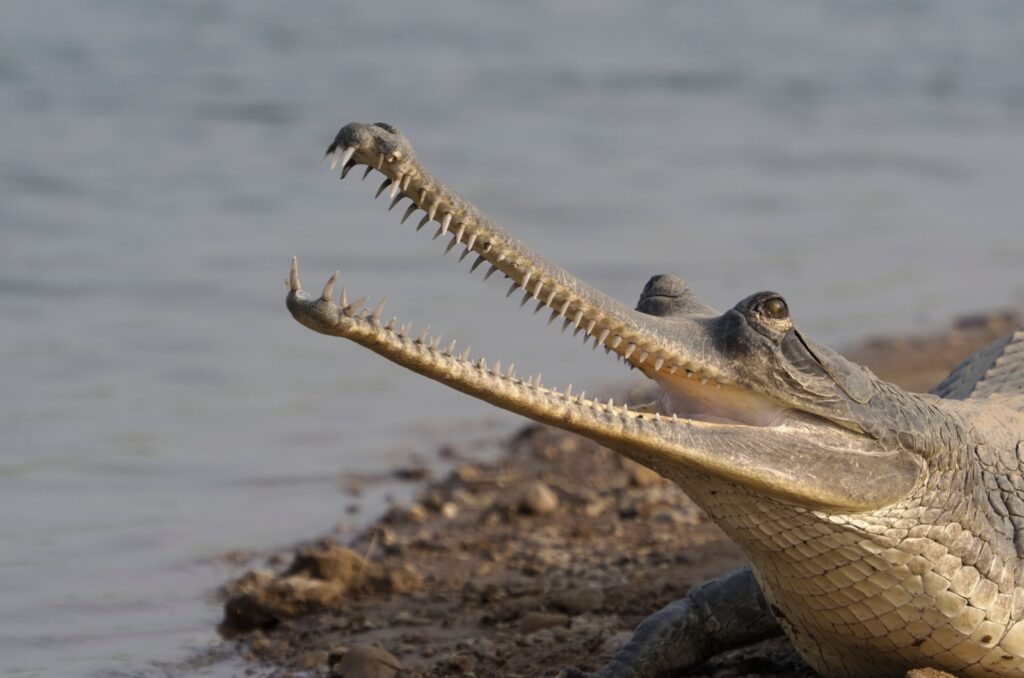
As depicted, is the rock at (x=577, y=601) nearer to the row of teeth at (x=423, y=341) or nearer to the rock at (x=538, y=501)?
the rock at (x=538, y=501)

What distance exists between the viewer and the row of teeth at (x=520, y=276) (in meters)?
3.53

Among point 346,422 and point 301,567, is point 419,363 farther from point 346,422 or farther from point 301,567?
point 346,422

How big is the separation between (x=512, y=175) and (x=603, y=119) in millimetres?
3183

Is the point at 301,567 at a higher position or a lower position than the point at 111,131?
lower

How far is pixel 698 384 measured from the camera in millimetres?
4102

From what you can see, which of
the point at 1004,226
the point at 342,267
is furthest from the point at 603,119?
the point at 342,267

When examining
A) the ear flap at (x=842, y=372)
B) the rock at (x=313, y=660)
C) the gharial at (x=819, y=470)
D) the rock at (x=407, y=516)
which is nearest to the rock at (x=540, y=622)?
the rock at (x=313, y=660)

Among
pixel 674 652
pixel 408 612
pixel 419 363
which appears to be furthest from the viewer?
pixel 408 612

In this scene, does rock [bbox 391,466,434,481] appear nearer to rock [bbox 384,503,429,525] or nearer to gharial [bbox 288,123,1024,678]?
rock [bbox 384,503,429,525]

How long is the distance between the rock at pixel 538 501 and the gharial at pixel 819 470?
9.20ft

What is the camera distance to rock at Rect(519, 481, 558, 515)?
7.29 metres

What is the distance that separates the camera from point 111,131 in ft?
47.7

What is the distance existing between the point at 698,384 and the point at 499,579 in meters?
2.57

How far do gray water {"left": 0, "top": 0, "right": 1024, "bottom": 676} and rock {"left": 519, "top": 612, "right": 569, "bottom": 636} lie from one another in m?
1.08
